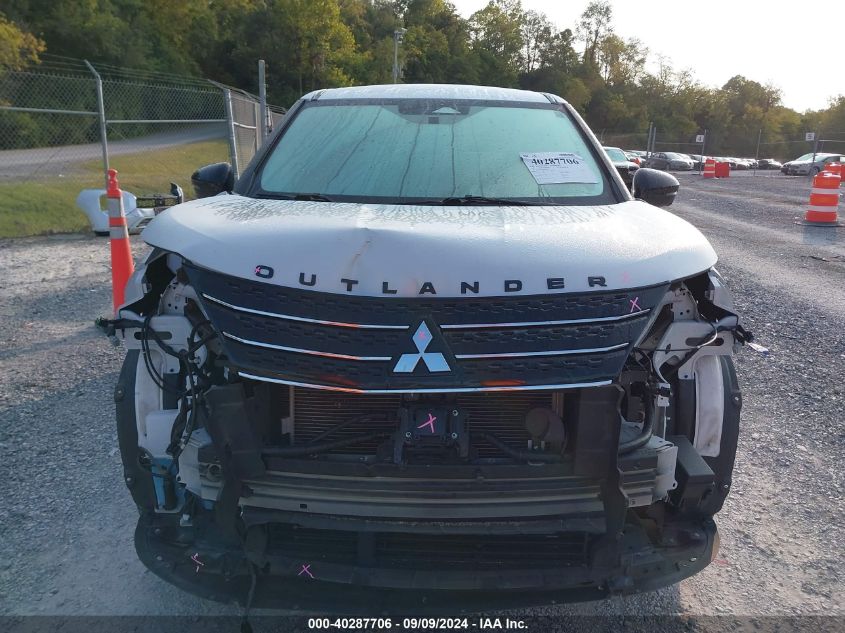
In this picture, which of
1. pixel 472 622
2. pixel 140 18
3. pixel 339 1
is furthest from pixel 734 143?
pixel 472 622

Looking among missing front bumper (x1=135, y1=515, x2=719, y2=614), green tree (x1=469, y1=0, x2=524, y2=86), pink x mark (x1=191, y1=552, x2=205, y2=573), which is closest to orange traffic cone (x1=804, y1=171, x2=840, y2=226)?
missing front bumper (x1=135, y1=515, x2=719, y2=614)

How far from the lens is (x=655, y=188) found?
399 centimetres

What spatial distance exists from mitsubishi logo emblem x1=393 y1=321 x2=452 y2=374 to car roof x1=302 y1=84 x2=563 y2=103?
2.20 m

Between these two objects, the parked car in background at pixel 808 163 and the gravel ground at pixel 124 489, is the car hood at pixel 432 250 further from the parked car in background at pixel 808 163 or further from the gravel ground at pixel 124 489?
the parked car in background at pixel 808 163

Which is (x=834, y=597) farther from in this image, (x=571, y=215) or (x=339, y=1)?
(x=339, y=1)

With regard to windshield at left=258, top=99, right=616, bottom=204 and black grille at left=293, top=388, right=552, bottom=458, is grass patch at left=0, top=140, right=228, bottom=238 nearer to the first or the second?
windshield at left=258, top=99, right=616, bottom=204

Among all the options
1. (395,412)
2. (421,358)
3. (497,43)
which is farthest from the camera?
(497,43)

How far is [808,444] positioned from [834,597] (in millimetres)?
1568

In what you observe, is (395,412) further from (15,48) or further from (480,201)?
(15,48)

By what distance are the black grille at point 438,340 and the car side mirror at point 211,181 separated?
1851 millimetres

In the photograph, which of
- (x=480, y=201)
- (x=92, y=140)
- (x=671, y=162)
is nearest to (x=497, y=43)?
(x=671, y=162)

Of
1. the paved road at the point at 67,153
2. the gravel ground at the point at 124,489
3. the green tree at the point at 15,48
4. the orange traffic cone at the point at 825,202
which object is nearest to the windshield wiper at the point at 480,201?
the gravel ground at the point at 124,489

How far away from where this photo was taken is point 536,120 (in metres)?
3.94

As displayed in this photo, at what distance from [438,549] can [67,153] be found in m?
17.6
